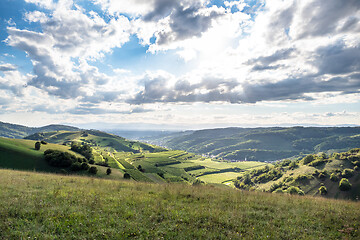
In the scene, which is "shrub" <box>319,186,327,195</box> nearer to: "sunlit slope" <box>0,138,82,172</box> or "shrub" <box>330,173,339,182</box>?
"shrub" <box>330,173,339,182</box>

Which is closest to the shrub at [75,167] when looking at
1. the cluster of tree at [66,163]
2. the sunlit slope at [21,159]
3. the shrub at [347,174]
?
the cluster of tree at [66,163]

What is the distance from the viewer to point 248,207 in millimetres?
13719

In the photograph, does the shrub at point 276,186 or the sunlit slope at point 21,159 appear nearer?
the sunlit slope at point 21,159

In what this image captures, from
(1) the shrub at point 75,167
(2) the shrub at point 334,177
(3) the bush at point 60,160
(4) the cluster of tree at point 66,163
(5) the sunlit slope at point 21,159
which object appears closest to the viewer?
(5) the sunlit slope at point 21,159

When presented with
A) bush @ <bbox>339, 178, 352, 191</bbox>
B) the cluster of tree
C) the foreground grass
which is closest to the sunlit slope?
the cluster of tree

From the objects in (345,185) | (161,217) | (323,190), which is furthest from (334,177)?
(161,217)

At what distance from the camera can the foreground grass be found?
9234 mm

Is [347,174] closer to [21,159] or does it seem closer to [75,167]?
[75,167]

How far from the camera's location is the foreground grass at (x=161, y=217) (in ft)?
30.3

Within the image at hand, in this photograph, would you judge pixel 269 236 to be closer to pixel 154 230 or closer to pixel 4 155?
pixel 154 230

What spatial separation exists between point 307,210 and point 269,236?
632 cm

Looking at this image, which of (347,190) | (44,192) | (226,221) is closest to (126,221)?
(226,221)

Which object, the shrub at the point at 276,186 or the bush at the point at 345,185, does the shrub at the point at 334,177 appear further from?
the shrub at the point at 276,186

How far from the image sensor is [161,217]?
11070 mm
